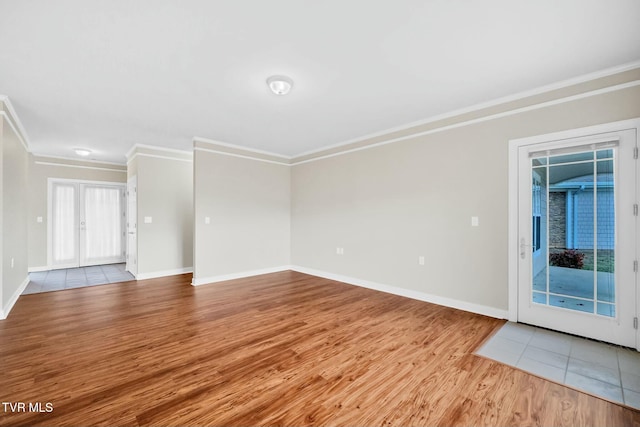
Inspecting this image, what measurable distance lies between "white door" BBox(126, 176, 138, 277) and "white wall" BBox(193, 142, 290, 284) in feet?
4.88

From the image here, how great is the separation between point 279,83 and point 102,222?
22.9ft

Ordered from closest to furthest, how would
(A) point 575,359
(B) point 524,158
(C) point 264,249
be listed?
(A) point 575,359, (B) point 524,158, (C) point 264,249

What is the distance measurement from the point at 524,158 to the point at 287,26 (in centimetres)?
293

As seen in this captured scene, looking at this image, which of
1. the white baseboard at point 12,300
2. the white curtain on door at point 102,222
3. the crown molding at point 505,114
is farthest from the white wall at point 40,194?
the crown molding at point 505,114

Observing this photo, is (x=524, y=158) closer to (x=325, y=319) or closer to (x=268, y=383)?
(x=325, y=319)

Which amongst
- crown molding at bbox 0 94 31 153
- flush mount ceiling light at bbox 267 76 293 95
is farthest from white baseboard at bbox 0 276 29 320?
flush mount ceiling light at bbox 267 76 293 95

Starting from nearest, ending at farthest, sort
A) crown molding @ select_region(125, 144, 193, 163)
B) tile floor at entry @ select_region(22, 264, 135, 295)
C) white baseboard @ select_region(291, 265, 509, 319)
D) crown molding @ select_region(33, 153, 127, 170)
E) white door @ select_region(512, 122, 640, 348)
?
white door @ select_region(512, 122, 640, 348), white baseboard @ select_region(291, 265, 509, 319), tile floor at entry @ select_region(22, 264, 135, 295), crown molding @ select_region(125, 144, 193, 163), crown molding @ select_region(33, 153, 127, 170)

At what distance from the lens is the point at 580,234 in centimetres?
291

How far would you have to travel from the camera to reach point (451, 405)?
1869 millimetres

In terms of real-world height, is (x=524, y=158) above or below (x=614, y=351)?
above

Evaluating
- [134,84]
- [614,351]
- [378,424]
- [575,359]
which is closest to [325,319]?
[378,424]

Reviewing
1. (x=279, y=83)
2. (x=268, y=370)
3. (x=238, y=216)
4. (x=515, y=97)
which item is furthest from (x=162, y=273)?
(x=515, y=97)

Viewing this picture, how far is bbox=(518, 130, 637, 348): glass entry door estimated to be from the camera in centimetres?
265

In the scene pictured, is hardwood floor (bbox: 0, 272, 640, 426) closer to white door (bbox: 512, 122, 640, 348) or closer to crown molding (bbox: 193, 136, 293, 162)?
white door (bbox: 512, 122, 640, 348)
